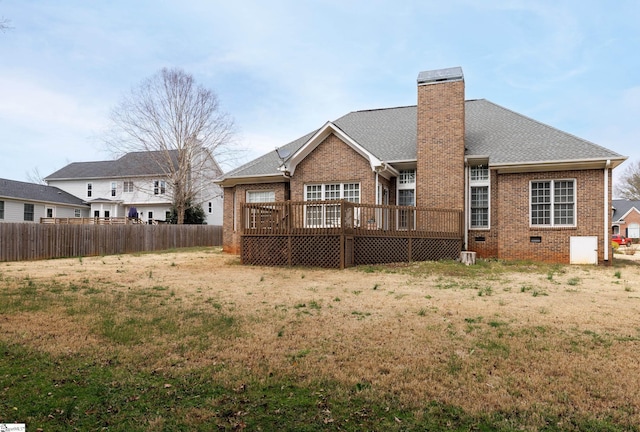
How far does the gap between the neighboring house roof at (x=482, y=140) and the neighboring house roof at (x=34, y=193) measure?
23.9 meters

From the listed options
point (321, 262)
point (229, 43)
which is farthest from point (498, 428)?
point (229, 43)

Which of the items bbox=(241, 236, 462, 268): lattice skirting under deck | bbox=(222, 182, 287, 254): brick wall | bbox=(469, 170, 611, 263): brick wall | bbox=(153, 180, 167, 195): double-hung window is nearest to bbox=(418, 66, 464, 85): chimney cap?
bbox=(469, 170, 611, 263): brick wall

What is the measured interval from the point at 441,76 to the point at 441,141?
286cm

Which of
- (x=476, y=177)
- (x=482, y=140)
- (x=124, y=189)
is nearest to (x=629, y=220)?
(x=482, y=140)

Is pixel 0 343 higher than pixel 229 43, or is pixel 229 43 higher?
pixel 229 43

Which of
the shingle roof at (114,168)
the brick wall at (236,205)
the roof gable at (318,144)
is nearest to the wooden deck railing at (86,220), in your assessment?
the shingle roof at (114,168)

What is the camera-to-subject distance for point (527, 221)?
16.0 metres

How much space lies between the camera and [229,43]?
15.8 metres

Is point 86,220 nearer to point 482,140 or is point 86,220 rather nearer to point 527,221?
point 482,140

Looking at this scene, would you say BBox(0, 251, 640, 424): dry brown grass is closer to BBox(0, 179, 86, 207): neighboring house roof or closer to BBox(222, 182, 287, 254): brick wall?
BBox(222, 182, 287, 254): brick wall

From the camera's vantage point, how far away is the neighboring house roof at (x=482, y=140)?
15789 millimetres

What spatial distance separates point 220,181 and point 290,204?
7.76 meters

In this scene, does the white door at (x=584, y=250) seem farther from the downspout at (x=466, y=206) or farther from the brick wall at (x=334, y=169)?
the brick wall at (x=334, y=169)

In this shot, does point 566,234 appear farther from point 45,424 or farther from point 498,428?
point 45,424
